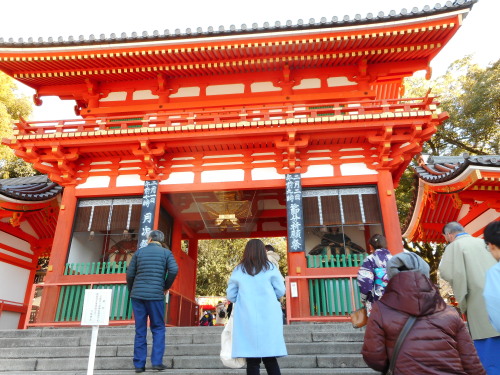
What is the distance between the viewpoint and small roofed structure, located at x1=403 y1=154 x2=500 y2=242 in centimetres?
728

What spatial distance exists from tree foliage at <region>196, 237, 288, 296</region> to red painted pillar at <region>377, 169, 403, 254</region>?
16039 mm

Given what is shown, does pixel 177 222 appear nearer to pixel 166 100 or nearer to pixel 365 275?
pixel 166 100

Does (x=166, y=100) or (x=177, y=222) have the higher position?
(x=166, y=100)

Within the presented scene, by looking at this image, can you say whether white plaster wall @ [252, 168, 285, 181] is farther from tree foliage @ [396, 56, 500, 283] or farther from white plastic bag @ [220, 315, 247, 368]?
→ tree foliage @ [396, 56, 500, 283]

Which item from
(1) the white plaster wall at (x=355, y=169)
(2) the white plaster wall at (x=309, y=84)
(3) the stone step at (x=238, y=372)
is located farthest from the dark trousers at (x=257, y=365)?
(2) the white plaster wall at (x=309, y=84)

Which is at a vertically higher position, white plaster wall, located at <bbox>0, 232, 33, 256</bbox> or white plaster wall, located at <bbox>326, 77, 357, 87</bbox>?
white plaster wall, located at <bbox>326, 77, 357, 87</bbox>

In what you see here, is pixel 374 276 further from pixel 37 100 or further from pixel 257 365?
pixel 37 100

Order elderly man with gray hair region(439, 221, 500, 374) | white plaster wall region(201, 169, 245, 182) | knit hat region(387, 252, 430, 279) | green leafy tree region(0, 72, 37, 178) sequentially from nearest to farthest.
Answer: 1. knit hat region(387, 252, 430, 279)
2. elderly man with gray hair region(439, 221, 500, 374)
3. white plaster wall region(201, 169, 245, 182)
4. green leafy tree region(0, 72, 37, 178)

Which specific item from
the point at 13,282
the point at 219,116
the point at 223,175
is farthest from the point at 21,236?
the point at 219,116

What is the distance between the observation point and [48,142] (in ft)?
28.0

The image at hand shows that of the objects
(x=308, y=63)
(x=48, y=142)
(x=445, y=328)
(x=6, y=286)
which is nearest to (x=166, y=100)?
(x=48, y=142)

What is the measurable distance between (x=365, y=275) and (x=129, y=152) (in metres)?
6.74

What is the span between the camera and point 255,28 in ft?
27.8

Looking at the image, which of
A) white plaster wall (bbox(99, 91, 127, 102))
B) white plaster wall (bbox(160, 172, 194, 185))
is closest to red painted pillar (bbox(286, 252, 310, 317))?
white plaster wall (bbox(160, 172, 194, 185))
